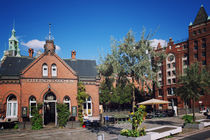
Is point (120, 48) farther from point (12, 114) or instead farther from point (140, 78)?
point (12, 114)

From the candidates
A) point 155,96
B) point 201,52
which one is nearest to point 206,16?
point 201,52

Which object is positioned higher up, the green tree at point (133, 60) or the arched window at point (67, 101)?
the green tree at point (133, 60)

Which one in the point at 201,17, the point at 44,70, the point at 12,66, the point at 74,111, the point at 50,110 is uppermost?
the point at 201,17

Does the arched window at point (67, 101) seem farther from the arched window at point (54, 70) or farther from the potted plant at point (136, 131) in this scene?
the potted plant at point (136, 131)

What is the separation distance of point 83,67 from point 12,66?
30.2 ft

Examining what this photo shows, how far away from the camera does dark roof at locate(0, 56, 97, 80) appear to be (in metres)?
22.1

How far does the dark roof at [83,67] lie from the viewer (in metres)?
26.3

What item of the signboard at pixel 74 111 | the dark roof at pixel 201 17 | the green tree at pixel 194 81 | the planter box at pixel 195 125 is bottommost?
the planter box at pixel 195 125

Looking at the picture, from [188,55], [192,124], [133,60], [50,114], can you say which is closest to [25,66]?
[50,114]

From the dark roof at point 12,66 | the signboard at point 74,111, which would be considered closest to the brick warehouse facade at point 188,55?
the signboard at point 74,111

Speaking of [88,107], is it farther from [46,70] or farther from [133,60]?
[133,60]

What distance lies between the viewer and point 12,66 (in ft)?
75.2

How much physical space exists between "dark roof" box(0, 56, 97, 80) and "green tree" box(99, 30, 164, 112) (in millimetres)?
10030

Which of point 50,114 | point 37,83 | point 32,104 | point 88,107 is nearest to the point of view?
point 32,104
